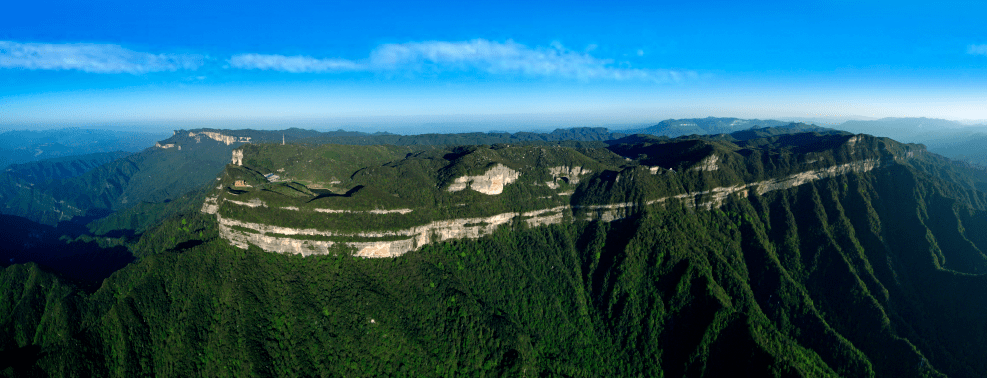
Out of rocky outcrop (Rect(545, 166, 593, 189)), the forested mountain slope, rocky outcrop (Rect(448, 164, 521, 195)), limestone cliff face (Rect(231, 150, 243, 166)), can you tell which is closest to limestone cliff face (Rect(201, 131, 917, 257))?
rocky outcrop (Rect(448, 164, 521, 195))

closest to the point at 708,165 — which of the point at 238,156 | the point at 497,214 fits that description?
the point at 497,214

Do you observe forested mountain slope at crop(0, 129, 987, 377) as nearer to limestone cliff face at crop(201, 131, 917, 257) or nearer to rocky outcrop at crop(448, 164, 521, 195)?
rocky outcrop at crop(448, 164, 521, 195)

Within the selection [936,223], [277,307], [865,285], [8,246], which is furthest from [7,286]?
[936,223]

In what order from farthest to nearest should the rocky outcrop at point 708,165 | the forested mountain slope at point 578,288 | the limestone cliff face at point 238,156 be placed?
the limestone cliff face at point 238,156 → the rocky outcrop at point 708,165 → the forested mountain slope at point 578,288

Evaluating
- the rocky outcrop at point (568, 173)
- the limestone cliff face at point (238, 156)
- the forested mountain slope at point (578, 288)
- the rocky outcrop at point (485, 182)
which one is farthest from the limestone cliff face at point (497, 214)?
the limestone cliff face at point (238, 156)

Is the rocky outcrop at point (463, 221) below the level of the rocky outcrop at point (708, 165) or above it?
below

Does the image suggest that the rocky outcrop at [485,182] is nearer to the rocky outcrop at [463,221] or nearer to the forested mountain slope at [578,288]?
the rocky outcrop at [463,221]

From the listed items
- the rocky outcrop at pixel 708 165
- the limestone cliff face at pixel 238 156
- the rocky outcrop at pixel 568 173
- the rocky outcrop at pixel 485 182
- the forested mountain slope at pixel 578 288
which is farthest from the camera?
the limestone cliff face at pixel 238 156

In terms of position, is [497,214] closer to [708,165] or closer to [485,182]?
[485,182]

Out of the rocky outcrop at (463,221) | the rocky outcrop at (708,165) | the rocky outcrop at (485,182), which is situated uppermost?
the rocky outcrop at (708,165)
